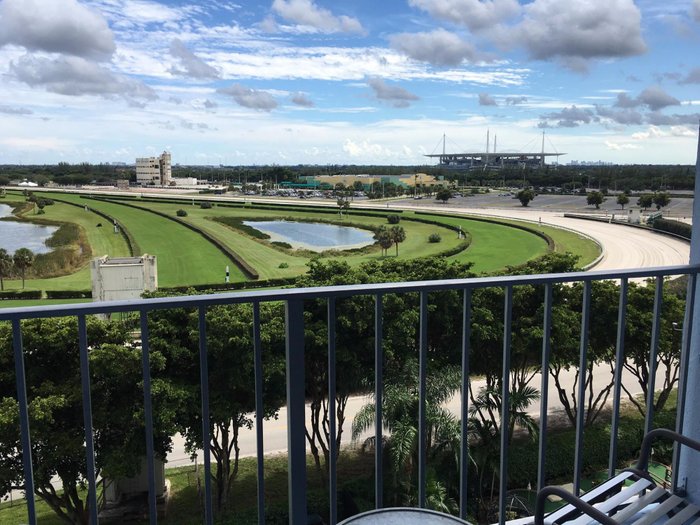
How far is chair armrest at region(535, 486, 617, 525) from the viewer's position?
1283 millimetres

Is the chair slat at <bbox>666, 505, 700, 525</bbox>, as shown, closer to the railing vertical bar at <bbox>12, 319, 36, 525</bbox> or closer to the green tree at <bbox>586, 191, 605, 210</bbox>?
the railing vertical bar at <bbox>12, 319, 36, 525</bbox>

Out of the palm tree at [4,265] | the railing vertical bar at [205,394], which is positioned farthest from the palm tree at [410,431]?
the palm tree at [4,265]

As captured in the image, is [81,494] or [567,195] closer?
[81,494]

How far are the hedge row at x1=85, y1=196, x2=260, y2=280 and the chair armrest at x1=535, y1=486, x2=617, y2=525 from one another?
1586 inches

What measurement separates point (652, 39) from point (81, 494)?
1318 centimetres

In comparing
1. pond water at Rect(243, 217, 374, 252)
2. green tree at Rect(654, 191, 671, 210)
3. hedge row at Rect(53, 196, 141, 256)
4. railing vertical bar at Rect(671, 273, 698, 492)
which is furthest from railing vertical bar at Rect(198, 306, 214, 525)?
green tree at Rect(654, 191, 671, 210)

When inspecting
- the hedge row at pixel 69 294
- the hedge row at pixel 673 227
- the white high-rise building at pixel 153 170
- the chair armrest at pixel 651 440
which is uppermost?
the white high-rise building at pixel 153 170

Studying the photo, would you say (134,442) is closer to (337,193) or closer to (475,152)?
(337,193)

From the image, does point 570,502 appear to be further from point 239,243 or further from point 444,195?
point 444,195

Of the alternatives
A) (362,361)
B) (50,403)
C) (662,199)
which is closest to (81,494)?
(50,403)

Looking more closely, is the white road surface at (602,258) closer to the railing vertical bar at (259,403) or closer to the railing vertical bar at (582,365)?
the railing vertical bar at (582,365)

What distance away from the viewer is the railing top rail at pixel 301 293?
1.49 metres

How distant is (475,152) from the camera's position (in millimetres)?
130750

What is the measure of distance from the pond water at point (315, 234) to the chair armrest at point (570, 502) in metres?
57.4
